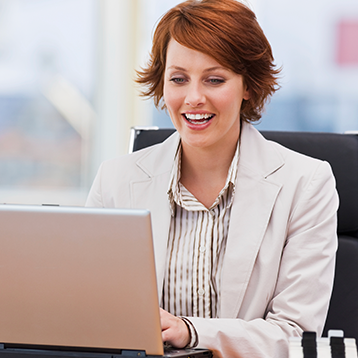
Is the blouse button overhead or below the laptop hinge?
below

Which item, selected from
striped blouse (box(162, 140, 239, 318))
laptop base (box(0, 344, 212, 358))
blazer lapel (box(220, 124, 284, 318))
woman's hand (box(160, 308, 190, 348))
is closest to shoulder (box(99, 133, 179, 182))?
striped blouse (box(162, 140, 239, 318))

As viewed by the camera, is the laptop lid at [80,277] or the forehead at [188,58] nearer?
the laptop lid at [80,277]

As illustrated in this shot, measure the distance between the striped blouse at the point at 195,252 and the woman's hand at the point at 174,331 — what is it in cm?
27

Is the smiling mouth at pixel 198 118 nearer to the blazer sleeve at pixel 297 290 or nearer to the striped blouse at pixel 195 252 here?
the striped blouse at pixel 195 252

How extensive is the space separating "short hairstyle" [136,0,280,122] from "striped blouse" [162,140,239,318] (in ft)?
0.84

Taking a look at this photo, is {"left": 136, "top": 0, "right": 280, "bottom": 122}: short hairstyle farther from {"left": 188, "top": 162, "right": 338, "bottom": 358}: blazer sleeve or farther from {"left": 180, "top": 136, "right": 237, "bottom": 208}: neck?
{"left": 188, "top": 162, "right": 338, "bottom": 358}: blazer sleeve

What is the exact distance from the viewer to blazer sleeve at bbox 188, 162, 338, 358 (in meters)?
1.09

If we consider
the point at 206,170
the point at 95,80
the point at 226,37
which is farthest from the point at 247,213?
the point at 95,80

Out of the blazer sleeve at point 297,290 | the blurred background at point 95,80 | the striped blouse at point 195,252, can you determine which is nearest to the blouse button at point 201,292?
the striped blouse at point 195,252

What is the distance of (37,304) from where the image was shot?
84 centimetres

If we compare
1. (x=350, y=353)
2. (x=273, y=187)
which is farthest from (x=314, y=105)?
(x=350, y=353)

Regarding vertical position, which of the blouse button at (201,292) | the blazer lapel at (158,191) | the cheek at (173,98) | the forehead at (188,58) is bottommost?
the blouse button at (201,292)

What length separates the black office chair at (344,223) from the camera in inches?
57.3

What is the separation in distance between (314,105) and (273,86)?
140 cm
